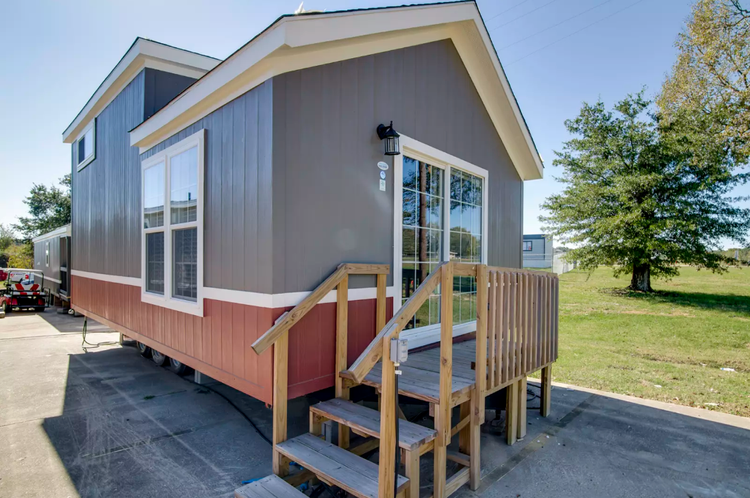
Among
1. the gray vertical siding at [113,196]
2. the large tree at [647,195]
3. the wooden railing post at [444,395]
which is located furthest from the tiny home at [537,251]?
the wooden railing post at [444,395]

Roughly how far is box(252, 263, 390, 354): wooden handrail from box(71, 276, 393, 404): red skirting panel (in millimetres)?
146

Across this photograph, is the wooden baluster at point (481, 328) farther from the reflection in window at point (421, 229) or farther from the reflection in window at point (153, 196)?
the reflection in window at point (153, 196)

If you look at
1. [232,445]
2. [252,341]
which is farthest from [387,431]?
[232,445]

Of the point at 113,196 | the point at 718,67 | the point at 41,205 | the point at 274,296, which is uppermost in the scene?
the point at 718,67

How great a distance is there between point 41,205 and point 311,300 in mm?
38665

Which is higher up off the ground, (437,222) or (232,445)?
(437,222)

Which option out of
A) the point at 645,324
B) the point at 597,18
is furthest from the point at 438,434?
the point at 597,18

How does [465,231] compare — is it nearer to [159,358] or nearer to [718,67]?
[159,358]

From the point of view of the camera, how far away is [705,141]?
12.7 meters

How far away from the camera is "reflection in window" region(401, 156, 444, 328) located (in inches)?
152

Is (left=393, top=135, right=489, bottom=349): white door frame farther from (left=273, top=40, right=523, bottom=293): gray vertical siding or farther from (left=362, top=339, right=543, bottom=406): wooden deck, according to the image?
(left=362, top=339, right=543, bottom=406): wooden deck

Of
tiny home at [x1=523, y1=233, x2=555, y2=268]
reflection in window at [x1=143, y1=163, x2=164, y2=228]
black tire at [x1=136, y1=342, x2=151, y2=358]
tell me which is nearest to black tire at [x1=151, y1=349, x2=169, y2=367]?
black tire at [x1=136, y1=342, x2=151, y2=358]

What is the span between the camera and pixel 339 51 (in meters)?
3.07

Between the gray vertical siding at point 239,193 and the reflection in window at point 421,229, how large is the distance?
1488 mm
